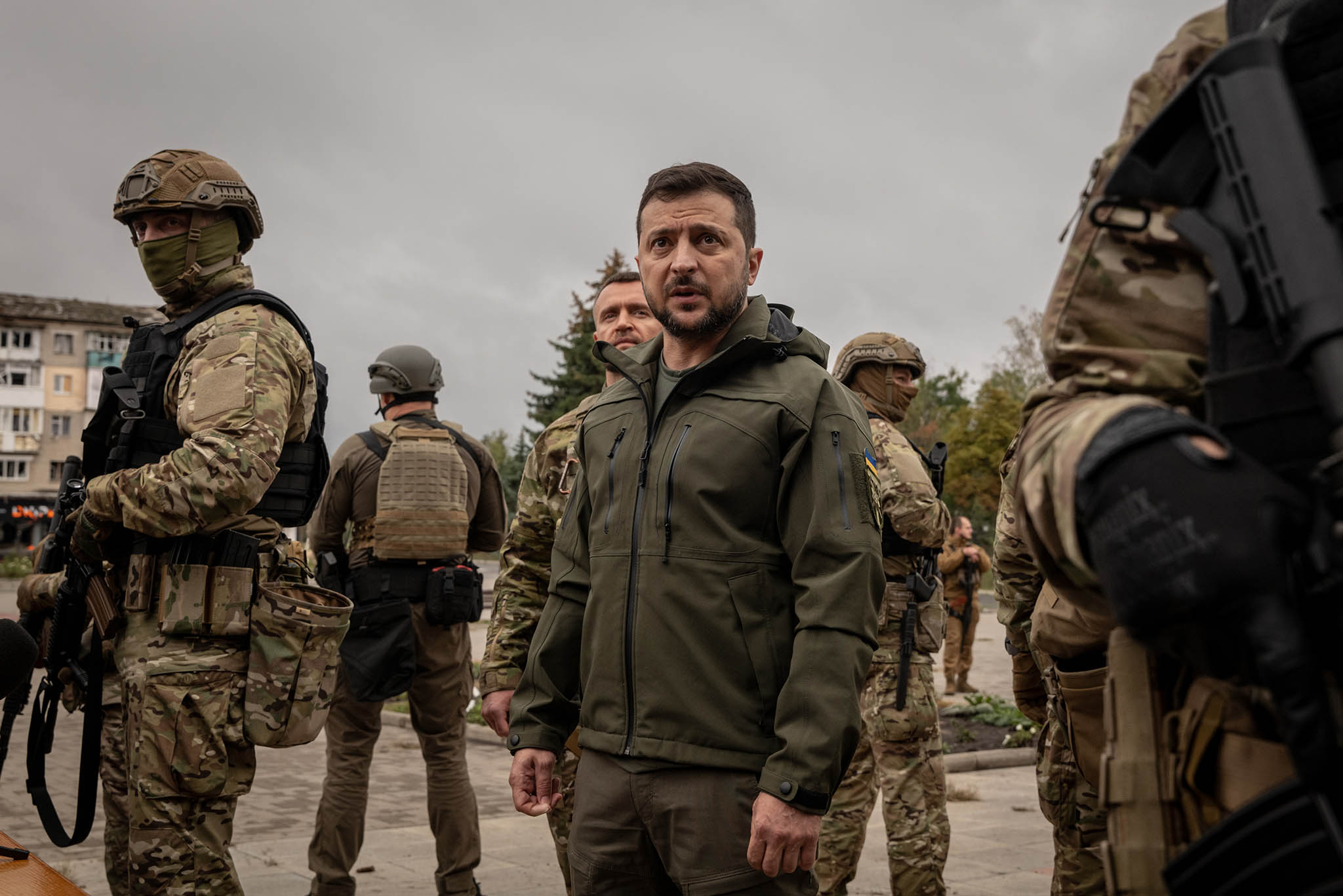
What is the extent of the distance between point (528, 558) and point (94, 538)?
1.38 m

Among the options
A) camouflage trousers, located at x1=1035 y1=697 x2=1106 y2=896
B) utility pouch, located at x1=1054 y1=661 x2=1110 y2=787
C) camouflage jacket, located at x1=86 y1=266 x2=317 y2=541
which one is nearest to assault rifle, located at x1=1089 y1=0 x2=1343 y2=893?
utility pouch, located at x1=1054 y1=661 x2=1110 y2=787

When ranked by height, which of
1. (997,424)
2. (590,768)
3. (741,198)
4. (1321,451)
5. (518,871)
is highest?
(997,424)

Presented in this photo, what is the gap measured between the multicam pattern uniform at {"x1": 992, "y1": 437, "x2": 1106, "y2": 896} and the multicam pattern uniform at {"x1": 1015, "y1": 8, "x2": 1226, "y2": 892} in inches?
61.1

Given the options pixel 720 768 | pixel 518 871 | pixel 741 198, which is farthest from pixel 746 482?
pixel 518 871

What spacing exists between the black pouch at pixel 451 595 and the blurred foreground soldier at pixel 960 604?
7371mm

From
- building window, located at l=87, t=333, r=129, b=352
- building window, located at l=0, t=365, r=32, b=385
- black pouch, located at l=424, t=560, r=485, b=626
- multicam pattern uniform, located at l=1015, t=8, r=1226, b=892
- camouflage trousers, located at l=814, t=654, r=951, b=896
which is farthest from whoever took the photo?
building window, located at l=87, t=333, r=129, b=352

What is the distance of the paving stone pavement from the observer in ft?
18.7

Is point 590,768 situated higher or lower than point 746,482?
lower

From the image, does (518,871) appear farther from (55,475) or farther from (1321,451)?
(55,475)

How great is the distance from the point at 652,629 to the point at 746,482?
1.33 feet

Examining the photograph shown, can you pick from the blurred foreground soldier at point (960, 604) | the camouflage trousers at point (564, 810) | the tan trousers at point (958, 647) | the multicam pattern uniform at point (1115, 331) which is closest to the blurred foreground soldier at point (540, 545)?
the camouflage trousers at point (564, 810)

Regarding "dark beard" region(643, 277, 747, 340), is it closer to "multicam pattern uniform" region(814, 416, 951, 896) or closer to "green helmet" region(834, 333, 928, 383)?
"multicam pattern uniform" region(814, 416, 951, 896)

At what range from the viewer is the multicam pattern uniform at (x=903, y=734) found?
16.6ft

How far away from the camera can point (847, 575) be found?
263cm
